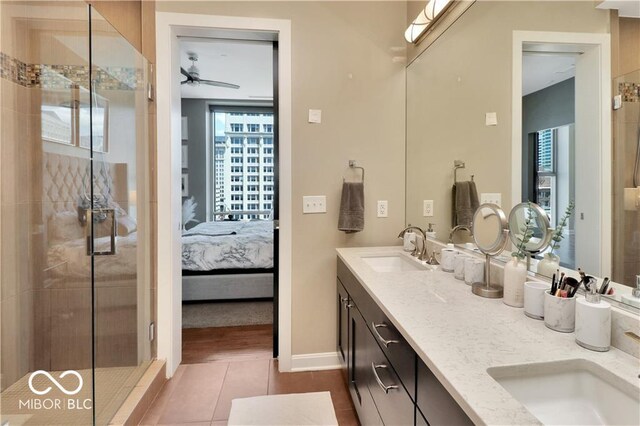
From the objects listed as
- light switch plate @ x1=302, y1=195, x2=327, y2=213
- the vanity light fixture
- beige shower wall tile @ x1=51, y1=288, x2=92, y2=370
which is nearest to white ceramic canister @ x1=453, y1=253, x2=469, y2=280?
light switch plate @ x1=302, y1=195, x2=327, y2=213

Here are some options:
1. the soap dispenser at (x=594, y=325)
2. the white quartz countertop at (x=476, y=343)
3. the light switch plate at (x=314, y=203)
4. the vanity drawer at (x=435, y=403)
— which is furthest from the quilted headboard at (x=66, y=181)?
the soap dispenser at (x=594, y=325)

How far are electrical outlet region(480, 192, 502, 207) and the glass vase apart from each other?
333 mm

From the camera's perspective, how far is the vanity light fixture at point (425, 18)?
172 centimetres

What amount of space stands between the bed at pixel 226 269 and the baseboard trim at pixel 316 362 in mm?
1218

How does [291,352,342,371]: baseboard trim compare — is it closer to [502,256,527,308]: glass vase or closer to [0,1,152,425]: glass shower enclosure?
[0,1,152,425]: glass shower enclosure

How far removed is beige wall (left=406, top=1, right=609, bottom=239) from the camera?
1127 millimetres

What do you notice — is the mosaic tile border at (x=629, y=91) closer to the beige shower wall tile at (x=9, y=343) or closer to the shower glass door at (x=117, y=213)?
the shower glass door at (x=117, y=213)

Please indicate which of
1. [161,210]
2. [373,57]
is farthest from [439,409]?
[373,57]

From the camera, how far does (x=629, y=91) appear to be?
2.60 ft

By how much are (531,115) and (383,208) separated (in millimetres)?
1201

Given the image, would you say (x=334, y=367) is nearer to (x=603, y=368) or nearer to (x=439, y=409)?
(x=439, y=409)

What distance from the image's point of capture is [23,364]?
5.47 feet

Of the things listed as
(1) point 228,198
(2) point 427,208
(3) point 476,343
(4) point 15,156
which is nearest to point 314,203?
(2) point 427,208

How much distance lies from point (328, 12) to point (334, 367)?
2.54m
